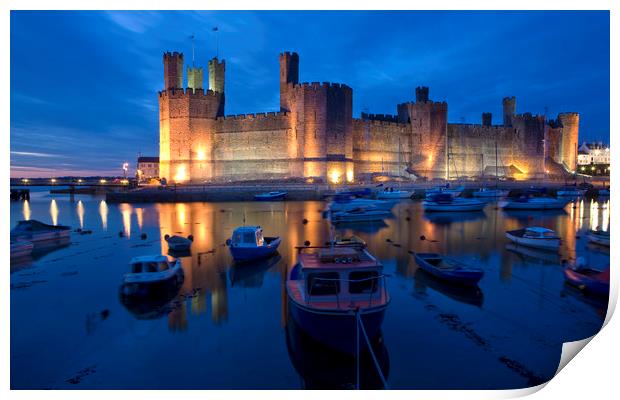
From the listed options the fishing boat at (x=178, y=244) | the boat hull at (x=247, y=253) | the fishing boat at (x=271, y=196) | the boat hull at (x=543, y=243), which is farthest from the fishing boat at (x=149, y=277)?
the fishing boat at (x=271, y=196)

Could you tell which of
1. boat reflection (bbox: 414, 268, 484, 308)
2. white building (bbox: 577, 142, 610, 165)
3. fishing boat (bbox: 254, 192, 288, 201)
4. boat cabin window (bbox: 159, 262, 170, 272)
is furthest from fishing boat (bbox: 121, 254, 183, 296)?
white building (bbox: 577, 142, 610, 165)

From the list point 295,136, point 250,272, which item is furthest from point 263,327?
point 295,136

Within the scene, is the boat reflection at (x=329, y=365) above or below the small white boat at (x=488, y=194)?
below

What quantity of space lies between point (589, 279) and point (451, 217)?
1013cm

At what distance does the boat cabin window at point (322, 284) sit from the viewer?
4.56m

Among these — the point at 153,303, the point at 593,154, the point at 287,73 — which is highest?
the point at 287,73

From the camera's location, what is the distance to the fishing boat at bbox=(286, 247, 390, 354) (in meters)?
4.29

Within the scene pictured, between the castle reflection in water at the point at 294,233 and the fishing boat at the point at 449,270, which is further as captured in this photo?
the castle reflection in water at the point at 294,233

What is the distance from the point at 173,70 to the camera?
81.3 ft

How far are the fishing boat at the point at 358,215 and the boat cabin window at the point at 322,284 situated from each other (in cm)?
973

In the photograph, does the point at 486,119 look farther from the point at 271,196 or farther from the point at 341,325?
the point at 341,325

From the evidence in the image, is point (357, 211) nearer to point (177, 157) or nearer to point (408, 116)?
point (177, 157)

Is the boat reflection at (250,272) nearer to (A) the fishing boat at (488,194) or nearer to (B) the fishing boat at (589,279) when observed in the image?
(B) the fishing boat at (589,279)

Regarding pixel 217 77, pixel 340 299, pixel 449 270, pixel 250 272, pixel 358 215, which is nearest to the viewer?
pixel 340 299
